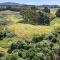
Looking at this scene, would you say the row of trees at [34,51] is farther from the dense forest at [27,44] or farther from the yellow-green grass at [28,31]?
the yellow-green grass at [28,31]

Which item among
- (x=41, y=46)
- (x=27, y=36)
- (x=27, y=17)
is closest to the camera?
(x=41, y=46)

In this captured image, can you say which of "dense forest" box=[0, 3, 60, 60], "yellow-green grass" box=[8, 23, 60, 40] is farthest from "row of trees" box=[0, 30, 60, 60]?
"yellow-green grass" box=[8, 23, 60, 40]

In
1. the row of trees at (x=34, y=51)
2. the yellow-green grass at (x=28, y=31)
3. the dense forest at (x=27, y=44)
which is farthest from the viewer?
the yellow-green grass at (x=28, y=31)

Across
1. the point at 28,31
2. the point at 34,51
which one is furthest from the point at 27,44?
the point at 28,31

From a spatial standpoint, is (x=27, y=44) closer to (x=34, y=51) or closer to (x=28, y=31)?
(x=34, y=51)

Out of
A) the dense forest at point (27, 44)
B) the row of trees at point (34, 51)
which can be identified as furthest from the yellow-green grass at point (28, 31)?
the row of trees at point (34, 51)

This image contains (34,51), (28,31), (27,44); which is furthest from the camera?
(28,31)

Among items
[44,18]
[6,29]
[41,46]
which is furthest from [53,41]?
[44,18]

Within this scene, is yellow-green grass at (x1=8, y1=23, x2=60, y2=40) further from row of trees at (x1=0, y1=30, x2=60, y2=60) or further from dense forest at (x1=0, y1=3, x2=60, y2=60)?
row of trees at (x1=0, y1=30, x2=60, y2=60)

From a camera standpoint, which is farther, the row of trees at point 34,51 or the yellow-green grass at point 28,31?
the yellow-green grass at point 28,31

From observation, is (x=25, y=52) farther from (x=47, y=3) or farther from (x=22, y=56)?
(x=47, y=3)

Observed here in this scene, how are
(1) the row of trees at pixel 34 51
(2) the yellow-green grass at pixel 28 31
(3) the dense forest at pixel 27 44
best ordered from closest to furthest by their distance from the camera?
(1) the row of trees at pixel 34 51
(3) the dense forest at pixel 27 44
(2) the yellow-green grass at pixel 28 31
